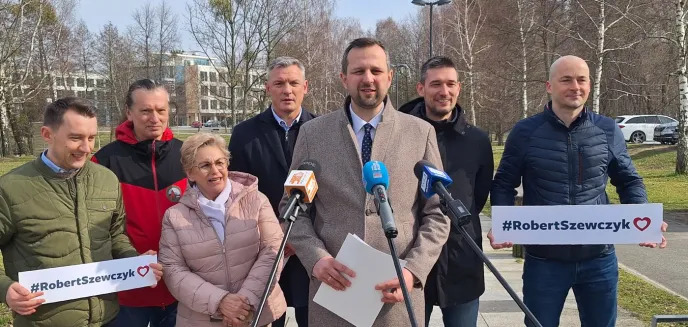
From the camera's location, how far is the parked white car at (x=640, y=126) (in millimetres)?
26422

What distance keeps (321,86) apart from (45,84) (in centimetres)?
1705

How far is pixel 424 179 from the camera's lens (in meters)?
2.03

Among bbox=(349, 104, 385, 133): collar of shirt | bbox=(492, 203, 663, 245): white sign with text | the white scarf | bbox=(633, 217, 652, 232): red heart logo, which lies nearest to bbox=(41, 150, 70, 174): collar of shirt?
the white scarf

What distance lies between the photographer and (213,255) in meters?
2.77

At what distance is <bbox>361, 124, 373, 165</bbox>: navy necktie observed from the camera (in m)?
2.56

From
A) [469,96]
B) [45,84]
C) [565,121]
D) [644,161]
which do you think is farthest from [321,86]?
[565,121]

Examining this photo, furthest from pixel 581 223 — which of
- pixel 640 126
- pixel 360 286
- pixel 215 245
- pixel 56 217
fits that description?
pixel 640 126

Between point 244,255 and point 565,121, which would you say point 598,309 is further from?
point 244,255

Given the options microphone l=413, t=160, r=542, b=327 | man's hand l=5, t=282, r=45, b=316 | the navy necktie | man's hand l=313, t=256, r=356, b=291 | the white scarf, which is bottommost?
man's hand l=5, t=282, r=45, b=316

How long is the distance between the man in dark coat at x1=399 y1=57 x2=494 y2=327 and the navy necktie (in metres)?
0.76

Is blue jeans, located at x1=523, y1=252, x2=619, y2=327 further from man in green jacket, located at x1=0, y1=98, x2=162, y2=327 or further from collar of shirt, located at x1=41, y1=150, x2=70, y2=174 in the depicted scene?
collar of shirt, located at x1=41, y1=150, x2=70, y2=174

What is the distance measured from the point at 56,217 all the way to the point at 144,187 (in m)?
0.59

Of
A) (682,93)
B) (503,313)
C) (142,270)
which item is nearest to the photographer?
(142,270)

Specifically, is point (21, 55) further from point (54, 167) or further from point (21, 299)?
point (21, 299)
